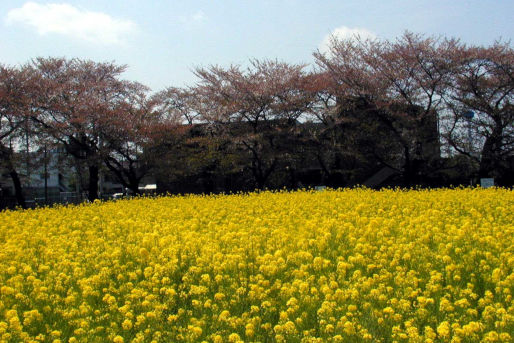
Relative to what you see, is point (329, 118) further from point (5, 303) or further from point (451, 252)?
point (5, 303)

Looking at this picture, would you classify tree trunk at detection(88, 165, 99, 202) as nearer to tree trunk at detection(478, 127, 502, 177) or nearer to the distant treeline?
the distant treeline

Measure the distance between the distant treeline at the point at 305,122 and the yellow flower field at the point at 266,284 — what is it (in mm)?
15319

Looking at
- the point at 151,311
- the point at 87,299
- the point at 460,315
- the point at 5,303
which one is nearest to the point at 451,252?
the point at 460,315

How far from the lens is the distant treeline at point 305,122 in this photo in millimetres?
21828

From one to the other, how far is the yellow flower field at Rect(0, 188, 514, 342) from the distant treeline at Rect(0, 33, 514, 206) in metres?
15.3

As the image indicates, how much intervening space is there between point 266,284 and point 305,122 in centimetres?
1996

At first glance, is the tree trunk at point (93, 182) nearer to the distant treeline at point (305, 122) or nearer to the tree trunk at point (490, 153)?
the distant treeline at point (305, 122)

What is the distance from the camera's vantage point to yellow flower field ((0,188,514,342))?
380 centimetres

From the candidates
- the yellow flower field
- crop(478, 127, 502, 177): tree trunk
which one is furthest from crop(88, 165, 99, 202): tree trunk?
the yellow flower field

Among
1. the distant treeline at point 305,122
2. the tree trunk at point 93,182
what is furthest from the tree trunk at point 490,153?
the tree trunk at point 93,182

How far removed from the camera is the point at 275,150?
22766 mm

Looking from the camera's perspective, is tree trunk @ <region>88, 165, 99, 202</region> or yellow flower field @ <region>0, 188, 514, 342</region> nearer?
yellow flower field @ <region>0, 188, 514, 342</region>

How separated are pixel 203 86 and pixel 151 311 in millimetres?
22662

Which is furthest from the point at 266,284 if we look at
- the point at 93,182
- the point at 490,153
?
the point at 93,182
